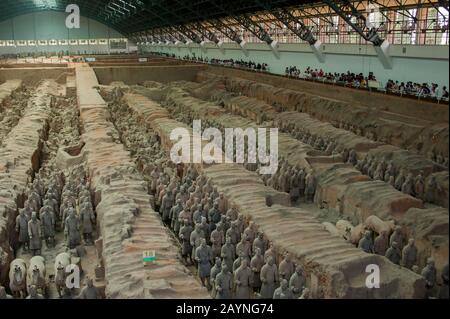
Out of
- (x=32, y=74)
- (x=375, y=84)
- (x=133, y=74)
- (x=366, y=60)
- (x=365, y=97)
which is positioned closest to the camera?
(x=365, y=97)

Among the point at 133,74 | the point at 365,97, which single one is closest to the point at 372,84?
the point at 365,97

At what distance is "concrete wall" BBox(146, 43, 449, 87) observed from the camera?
16.2 meters

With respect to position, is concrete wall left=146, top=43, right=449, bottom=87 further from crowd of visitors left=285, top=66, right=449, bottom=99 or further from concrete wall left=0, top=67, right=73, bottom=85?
concrete wall left=0, top=67, right=73, bottom=85

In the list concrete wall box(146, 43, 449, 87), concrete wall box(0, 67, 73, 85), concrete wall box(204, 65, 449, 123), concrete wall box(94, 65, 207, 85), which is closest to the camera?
concrete wall box(204, 65, 449, 123)

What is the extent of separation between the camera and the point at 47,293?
23.6 ft

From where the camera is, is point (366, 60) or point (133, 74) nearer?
point (366, 60)

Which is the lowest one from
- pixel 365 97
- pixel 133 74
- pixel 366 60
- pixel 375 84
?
pixel 365 97

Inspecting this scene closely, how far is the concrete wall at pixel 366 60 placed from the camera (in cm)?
1620

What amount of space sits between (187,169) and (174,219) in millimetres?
2433

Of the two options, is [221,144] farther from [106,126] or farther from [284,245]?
[284,245]

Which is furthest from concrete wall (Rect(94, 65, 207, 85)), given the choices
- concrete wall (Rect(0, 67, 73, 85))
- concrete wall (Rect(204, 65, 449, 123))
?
concrete wall (Rect(204, 65, 449, 123))

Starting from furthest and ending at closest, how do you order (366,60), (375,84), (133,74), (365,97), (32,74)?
(32,74)
(133,74)
(366,60)
(375,84)
(365,97)

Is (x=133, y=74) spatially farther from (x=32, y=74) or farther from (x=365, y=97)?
(x=365, y=97)

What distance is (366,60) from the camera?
2058 centimetres
